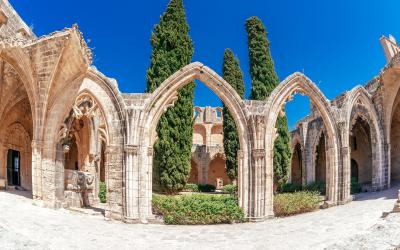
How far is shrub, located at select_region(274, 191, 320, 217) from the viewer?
998 centimetres

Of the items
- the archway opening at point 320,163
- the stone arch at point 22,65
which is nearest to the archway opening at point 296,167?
the archway opening at point 320,163

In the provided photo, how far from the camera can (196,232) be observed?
792 centimetres

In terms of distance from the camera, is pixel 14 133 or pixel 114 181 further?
pixel 14 133

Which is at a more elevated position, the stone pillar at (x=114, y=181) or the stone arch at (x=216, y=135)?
the stone arch at (x=216, y=135)

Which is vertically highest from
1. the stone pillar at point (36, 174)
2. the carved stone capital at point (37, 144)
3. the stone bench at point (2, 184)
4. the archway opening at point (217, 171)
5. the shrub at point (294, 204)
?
the carved stone capital at point (37, 144)

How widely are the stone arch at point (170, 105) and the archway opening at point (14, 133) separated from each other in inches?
159

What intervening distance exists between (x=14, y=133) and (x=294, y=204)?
1009cm

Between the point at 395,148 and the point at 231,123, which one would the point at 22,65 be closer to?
the point at 231,123

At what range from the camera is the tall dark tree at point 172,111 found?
14180 mm

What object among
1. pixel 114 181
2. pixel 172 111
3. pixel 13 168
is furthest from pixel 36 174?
pixel 172 111

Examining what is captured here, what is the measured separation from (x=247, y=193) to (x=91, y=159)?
262 inches

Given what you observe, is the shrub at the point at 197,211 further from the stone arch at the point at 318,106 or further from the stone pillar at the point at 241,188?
the stone arch at the point at 318,106

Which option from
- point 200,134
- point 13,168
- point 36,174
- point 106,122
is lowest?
point 13,168

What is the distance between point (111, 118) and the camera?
9438 mm
